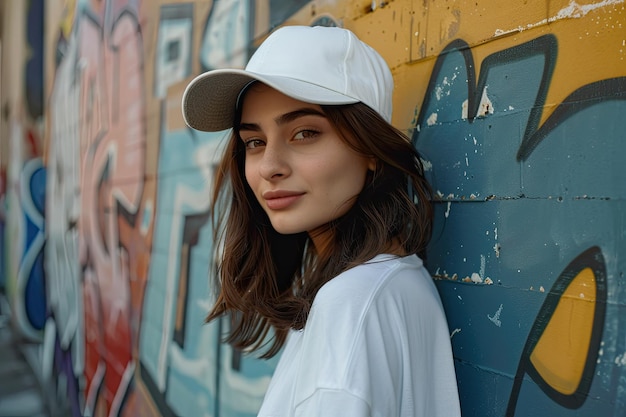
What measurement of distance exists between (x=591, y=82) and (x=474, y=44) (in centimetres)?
37

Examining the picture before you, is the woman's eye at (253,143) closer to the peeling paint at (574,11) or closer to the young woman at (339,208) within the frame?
the young woman at (339,208)

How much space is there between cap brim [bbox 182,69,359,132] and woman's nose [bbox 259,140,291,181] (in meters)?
0.16

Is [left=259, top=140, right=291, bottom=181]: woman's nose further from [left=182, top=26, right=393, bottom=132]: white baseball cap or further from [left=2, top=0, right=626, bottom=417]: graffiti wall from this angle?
[left=2, top=0, right=626, bottom=417]: graffiti wall

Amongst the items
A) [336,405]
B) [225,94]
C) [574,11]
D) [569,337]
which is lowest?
[336,405]

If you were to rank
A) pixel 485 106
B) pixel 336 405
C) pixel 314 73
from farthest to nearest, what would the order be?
pixel 485 106 → pixel 314 73 → pixel 336 405

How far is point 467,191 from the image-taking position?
1.49 meters

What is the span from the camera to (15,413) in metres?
6.25

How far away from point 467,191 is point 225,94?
0.64m

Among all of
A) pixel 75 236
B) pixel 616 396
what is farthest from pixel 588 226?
pixel 75 236

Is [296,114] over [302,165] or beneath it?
over

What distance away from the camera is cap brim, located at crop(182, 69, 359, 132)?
1284 mm

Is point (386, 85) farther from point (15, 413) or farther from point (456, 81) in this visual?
point (15, 413)

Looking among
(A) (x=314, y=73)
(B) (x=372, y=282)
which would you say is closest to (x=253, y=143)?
(A) (x=314, y=73)

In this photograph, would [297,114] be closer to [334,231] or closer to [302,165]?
[302,165]
